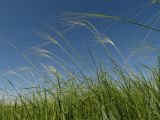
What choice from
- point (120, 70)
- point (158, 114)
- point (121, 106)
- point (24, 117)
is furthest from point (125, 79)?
point (24, 117)

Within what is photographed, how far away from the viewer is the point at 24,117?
2.46 meters

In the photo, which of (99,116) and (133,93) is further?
(133,93)

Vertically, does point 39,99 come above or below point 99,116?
above

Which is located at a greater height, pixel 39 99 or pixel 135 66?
pixel 135 66

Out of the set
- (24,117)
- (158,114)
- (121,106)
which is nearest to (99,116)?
(121,106)

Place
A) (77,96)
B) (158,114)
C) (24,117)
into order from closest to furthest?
(158,114) → (24,117) → (77,96)

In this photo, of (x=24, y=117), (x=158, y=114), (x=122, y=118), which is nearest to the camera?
(x=158, y=114)

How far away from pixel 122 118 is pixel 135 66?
34.5 inches

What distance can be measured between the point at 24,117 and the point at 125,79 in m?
0.88

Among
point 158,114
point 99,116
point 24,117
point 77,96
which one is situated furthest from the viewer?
point 77,96

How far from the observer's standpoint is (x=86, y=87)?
2.80 metres

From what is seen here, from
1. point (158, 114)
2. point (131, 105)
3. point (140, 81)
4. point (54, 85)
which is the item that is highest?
point (54, 85)

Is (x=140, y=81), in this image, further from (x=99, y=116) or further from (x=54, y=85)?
(x=54, y=85)

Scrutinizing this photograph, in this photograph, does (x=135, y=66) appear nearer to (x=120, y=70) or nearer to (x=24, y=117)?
(x=120, y=70)
